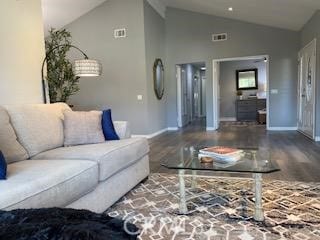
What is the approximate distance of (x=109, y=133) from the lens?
10.4 feet

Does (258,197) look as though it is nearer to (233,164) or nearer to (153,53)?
(233,164)

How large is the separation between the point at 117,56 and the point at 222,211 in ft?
17.2

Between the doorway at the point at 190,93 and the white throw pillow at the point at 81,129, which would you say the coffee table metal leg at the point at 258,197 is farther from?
the doorway at the point at 190,93

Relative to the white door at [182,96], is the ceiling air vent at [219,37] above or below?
above

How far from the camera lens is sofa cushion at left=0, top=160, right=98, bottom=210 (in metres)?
1.54

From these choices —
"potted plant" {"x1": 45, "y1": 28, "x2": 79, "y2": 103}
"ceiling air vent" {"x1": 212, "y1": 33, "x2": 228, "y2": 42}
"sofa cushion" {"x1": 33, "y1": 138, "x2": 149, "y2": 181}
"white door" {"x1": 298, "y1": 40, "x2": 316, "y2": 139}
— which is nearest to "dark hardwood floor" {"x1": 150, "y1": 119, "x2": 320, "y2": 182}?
"white door" {"x1": 298, "y1": 40, "x2": 316, "y2": 139}

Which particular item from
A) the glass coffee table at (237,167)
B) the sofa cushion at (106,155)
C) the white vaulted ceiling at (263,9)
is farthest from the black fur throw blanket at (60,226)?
the white vaulted ceiling at (263,9)

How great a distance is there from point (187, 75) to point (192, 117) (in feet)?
6.26

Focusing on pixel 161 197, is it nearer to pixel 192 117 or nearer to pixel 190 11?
pixel 190 11

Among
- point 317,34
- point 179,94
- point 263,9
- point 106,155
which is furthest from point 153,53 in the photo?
point 106,155

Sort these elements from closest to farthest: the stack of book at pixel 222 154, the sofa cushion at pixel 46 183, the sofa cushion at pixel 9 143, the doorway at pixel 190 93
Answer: the sofa cushion at pixel 46 183, the sofa cushion at pixel 9 143, the stack of book at pixel 222 154, the doorway at pixel 190 93

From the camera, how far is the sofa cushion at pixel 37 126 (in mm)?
2574

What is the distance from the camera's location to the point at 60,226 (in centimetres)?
105

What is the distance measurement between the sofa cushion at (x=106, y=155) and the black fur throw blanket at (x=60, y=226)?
1095mm
